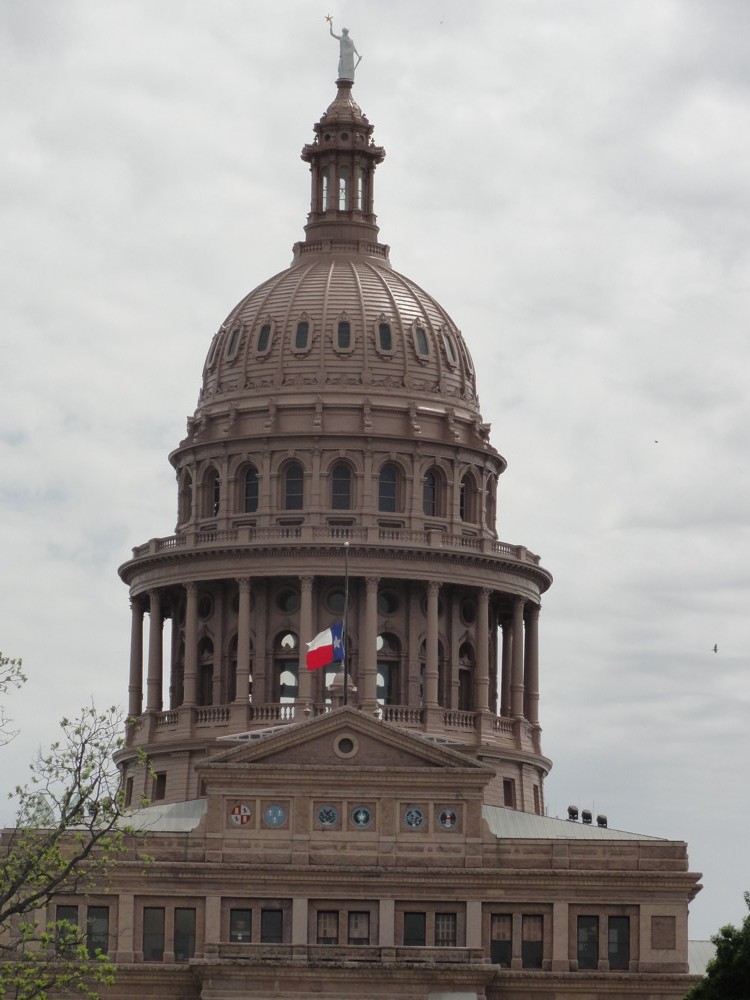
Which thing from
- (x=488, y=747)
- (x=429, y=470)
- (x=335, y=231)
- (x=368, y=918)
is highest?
(x=335, y=231)

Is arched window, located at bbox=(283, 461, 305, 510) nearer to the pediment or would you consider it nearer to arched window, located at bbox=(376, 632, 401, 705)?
arched window, located at bbox=(376, 632, 401, 705)

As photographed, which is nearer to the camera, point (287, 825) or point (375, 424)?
point (287, 825)

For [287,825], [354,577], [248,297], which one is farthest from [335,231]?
[287,825]

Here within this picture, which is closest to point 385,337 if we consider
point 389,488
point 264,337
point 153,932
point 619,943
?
point 264,337

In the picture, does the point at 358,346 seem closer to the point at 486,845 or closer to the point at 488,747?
the point at 488,747

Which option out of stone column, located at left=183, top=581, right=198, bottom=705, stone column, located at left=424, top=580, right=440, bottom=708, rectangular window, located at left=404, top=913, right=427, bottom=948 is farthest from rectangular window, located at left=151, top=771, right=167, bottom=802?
rectangular window, located at left=404, top=913, right=427, bottom=948

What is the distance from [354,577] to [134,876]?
3125 centimetres

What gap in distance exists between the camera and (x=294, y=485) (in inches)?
6457

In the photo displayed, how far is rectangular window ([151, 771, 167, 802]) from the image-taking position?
156 metres

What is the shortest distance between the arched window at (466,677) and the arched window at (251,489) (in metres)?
13.1

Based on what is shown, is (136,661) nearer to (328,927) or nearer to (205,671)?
(205,671)

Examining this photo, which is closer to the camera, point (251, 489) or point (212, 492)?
point (251, 489)

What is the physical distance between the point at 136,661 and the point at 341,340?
19.8 m

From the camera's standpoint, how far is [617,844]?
132 meters
